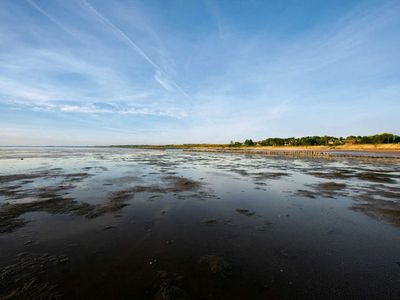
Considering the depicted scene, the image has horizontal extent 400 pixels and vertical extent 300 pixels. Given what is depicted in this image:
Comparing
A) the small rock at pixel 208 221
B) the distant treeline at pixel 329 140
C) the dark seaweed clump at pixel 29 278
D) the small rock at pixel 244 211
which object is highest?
the distant treeline at pixel 329 140

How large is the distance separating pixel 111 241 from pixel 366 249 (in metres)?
7.92

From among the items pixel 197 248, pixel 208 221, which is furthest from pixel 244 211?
pixel 197 248

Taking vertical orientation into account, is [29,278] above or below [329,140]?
below

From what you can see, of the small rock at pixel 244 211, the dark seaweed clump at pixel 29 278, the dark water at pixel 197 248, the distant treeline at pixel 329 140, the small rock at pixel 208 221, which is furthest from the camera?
the distant treeline at pixel 329 140

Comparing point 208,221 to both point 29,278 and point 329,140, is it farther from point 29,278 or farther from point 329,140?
point 329,140

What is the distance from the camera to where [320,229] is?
327 inches

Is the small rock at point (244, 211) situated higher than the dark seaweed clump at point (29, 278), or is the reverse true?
the dark seaweed clump at point (29, 278)

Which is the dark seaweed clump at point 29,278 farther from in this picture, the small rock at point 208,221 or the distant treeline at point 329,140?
the distant treeline at point 329,140

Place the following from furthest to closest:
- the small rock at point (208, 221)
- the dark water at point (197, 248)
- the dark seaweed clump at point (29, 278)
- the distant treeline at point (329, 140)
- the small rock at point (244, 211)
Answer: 1. the distant treeline at point (329, 140)
2. the small rock at point (244, 211)
3. the small rock at point (208, 221)
4. the dark water at point (197, 248)
5. the dark seaweed clump at point (29, 278)

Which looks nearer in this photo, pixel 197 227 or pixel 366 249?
pixel 366 249

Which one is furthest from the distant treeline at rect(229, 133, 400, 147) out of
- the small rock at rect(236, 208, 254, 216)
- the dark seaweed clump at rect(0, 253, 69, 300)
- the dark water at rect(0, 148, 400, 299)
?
the dark seaweed clump at rect(0, 253, 69, 300)

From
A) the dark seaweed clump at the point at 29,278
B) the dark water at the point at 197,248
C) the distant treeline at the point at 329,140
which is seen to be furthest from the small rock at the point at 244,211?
the distant treeline at the point at 329,140

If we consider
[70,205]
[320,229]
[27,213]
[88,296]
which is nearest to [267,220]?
[320,229]

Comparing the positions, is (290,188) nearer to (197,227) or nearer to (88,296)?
(197,227)
